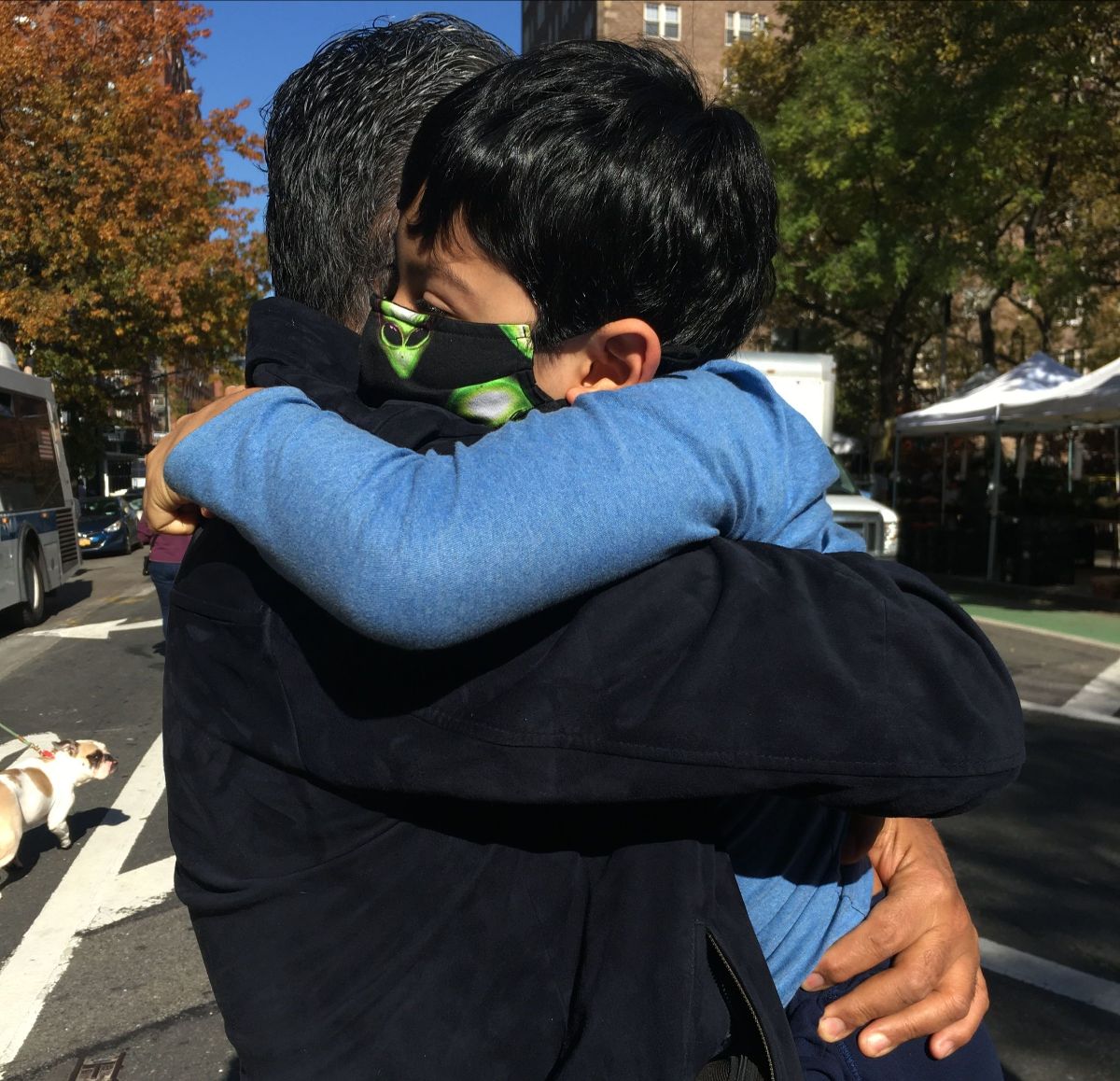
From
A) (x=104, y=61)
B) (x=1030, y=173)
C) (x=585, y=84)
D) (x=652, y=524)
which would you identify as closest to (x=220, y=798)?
(x=652, y=524)

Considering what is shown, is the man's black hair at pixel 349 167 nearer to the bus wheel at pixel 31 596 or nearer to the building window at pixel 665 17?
the bus wheel at pixel 31 596

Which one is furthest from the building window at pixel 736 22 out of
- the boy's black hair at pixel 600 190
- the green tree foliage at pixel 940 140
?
the boy's black hair at pixel 600 190

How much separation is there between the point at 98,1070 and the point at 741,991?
10.1ft

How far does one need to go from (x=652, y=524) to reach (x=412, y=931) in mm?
422

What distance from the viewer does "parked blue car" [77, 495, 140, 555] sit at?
2409cm

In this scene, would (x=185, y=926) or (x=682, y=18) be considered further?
(x=682, y=18)

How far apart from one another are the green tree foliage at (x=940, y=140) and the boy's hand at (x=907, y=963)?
16.6m

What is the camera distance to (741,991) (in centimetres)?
97

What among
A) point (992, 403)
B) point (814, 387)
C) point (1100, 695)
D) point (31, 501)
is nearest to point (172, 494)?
point (1100, 695)

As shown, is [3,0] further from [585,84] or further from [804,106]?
[585,84]

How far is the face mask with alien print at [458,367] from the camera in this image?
1.12m

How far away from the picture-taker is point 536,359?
→ 1.13m

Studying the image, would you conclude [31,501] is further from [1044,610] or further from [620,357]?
[620,357]

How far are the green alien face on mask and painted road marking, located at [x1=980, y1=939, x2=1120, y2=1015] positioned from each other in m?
3.61
